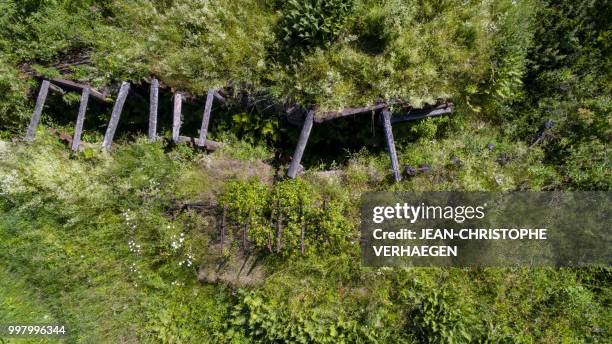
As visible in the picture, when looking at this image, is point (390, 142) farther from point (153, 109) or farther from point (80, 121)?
point (80, 121)

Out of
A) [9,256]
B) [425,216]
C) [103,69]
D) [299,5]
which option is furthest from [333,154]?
[9,256]

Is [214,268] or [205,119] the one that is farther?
[214,268]

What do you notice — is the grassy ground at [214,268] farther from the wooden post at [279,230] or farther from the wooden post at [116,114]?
the wooden post at [116,114]

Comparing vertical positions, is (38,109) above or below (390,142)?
above

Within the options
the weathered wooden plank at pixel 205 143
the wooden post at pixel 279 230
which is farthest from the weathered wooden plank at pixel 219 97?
the wooden post at pixel 279 230

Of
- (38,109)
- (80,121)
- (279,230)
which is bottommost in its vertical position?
(279,230)

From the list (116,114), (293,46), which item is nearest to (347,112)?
(293,46)

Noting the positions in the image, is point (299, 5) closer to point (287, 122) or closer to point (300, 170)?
point (287, 122)
